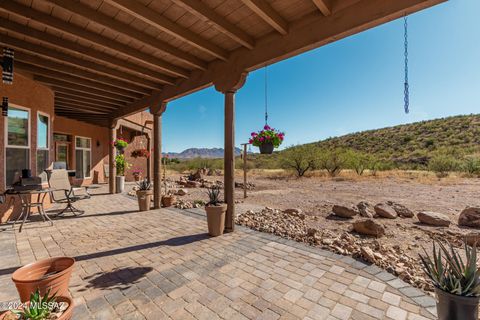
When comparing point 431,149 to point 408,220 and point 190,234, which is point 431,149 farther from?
point 190,234

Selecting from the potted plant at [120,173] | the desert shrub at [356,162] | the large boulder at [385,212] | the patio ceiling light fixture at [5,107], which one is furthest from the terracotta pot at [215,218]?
the desert shrub at [356,162]

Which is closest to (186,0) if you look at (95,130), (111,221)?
(111,221)

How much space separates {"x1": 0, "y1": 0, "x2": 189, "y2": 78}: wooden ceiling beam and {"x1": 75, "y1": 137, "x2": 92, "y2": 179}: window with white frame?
28.1ft

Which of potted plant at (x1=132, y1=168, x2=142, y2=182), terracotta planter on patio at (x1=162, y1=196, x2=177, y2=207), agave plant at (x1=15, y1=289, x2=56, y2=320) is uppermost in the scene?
potted plant at (x1=132, y1=168, x2=142, y2=182)

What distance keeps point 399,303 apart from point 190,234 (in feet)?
10.1

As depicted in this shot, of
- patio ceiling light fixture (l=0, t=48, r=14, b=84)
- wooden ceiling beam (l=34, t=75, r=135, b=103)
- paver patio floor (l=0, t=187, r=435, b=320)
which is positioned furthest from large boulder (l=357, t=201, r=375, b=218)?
patio ceiling light fixture (l=0, t=48, r=14, b=84)

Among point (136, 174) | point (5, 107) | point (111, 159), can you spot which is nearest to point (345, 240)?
point (5, 107)

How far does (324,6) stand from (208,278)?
3370mm

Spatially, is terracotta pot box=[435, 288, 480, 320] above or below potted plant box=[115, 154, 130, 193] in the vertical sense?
below

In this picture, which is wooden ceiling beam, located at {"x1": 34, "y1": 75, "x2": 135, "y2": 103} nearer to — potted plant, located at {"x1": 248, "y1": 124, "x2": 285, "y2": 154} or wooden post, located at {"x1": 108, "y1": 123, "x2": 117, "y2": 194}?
wooden post, located at {"x1": 108, "y1": 123, "x2": 117, "y2": 194}

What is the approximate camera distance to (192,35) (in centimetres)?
322

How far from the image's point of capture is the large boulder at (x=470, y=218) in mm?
4612

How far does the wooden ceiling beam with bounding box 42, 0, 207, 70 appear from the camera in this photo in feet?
8.50

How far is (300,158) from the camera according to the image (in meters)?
16.8
